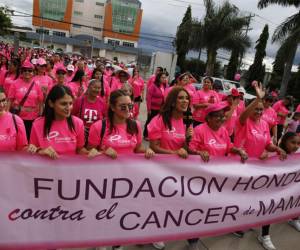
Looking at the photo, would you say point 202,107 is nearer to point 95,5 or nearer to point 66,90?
point 66,90

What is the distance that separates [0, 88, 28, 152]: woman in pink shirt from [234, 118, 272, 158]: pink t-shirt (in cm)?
238

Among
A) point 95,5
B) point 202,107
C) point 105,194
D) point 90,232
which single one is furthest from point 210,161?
point 95,5

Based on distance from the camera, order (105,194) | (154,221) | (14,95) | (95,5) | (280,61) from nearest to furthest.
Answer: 1. (105,194)
2. (154,221)
3. (14,95)
4. (280,61)
5. (95,5)

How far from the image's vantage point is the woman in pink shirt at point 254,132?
3791mm

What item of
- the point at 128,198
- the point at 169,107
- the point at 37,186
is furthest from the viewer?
the point at 169,107

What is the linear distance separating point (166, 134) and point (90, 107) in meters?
1.26

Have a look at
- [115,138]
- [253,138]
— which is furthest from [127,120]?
[253,138]

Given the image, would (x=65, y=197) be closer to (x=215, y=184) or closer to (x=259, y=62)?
(x=215, y=184)

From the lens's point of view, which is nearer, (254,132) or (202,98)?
(254,132)

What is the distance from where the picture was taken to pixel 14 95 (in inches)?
208

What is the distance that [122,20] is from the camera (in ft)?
334

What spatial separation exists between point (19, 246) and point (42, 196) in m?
0.44

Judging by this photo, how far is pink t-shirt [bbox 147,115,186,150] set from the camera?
3479 millimetres

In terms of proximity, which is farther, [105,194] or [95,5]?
[95,5]
